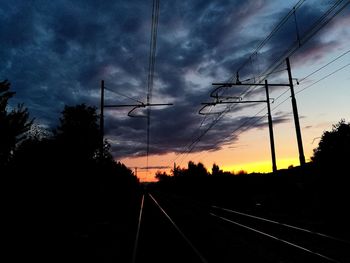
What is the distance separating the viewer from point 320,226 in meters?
19.9

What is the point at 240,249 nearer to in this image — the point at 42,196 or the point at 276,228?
the point at 276,228

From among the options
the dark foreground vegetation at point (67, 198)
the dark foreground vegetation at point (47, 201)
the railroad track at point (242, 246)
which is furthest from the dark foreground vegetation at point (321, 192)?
the dark foreground vegetation at point (47, 201)

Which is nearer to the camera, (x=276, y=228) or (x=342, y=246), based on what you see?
(x=342, y=246)

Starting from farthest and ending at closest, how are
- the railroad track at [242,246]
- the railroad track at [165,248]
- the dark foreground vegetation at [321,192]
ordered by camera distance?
the dark foreground vegetation at [321,192] → the railroad track at [165,248] → the railroad track at [242,246]

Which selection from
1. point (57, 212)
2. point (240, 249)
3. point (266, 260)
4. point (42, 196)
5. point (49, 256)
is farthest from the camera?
point (57, 212)

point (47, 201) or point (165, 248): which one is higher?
point (47, 201)

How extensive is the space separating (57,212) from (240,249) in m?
9.90

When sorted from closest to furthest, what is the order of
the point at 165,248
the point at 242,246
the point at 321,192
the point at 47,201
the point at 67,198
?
the point at 242,246 < the point at 165,248 < the point at 47,201 < the point at 67,198 < the point at 321,192

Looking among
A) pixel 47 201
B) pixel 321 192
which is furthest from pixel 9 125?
pixel 321 192

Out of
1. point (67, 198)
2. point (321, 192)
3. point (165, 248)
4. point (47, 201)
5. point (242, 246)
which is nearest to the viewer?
point (242, 246)

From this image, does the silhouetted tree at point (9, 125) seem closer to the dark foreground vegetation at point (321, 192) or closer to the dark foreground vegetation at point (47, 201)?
the dark foreground vegetation at point (47, 201)

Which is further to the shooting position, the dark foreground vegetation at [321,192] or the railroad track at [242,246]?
the dark foreground vegetation at [321,192]

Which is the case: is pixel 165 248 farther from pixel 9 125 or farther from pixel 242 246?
pixel 9 125

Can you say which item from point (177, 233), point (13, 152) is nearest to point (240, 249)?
point (177, 233)
